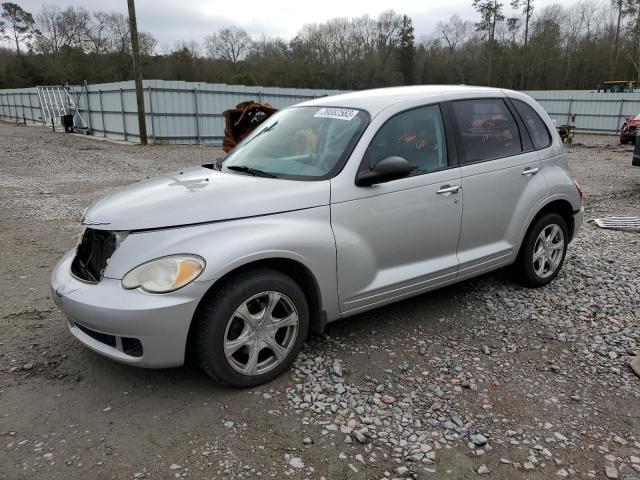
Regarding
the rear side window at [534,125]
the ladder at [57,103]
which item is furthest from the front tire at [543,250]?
the ladder at [57,103]

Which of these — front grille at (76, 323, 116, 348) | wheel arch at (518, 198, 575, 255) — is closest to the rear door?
wheel arch at (518, 198, 575, 255)

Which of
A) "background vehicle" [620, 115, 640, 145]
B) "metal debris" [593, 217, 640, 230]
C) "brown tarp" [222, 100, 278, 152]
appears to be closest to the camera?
"metal debris" [593, 217, 640, 230]

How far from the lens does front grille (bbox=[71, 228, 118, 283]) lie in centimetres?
304

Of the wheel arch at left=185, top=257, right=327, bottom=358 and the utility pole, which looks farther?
the utility pole

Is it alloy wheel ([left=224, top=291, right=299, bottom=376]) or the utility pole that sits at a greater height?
the utility pole

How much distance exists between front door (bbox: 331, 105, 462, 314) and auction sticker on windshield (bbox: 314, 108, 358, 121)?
0.29 m

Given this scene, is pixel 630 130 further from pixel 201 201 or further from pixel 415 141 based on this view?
pixel 201 201

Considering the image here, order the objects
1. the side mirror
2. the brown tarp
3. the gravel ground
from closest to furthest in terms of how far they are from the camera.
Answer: the gravel ground < the side mirror < the brown tarp

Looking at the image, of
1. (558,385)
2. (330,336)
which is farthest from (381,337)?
(558,385)

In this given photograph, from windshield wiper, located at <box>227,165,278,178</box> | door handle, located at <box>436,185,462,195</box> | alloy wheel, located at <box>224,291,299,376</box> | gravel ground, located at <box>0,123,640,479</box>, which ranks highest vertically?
windshield wiper, located at <box>227,165,278,178</box>

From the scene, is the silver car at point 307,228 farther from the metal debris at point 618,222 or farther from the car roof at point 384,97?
the metal debris at point 618,222

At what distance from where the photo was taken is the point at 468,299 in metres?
4.58

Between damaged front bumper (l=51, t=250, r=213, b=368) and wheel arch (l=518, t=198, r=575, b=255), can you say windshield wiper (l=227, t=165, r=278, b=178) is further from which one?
wheel arch (l=518, t=198, r=575, b=255)

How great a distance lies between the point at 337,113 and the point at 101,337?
2.26 m
